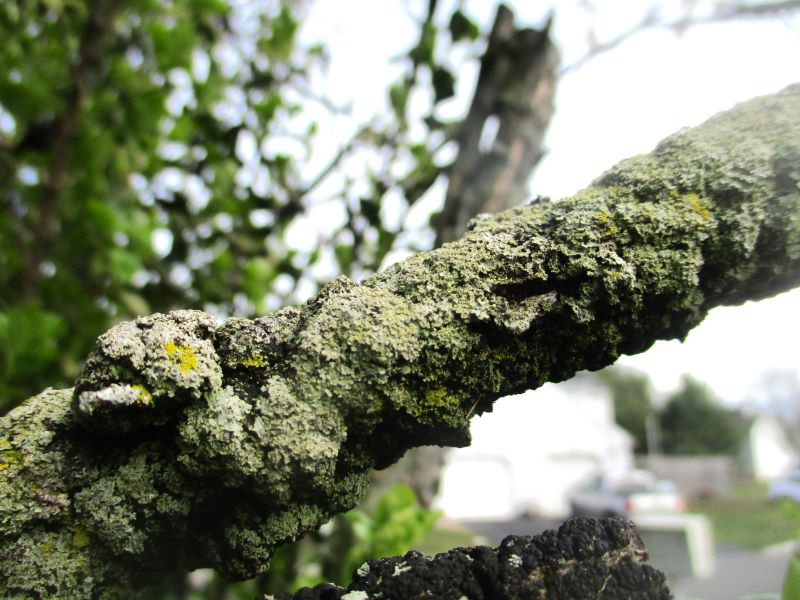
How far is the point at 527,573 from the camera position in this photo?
29.4 inches

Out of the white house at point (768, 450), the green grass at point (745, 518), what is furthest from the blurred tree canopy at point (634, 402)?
the white house at point (768, 450)

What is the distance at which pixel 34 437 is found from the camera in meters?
0.75

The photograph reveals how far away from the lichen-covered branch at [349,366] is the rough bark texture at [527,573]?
0.11 meters

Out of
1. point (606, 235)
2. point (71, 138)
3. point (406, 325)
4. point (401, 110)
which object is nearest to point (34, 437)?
point (406, 325)

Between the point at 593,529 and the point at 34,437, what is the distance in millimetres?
687

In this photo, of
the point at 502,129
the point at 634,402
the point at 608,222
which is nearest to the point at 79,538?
the point at 608,222

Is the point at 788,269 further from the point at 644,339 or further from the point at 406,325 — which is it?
the point at 406,325

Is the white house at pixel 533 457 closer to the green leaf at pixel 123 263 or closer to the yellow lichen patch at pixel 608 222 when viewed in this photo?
the green leaf at pixel 123 263

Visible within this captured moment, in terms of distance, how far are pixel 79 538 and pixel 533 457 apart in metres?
17.3

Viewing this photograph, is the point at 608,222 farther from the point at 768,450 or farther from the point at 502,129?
the point at 768,450

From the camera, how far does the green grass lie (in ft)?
46.2

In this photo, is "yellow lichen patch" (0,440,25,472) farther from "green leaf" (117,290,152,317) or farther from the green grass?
the green grass

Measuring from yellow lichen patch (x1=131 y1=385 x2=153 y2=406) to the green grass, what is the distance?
1076 cm

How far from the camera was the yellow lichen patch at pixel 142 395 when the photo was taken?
70cm
